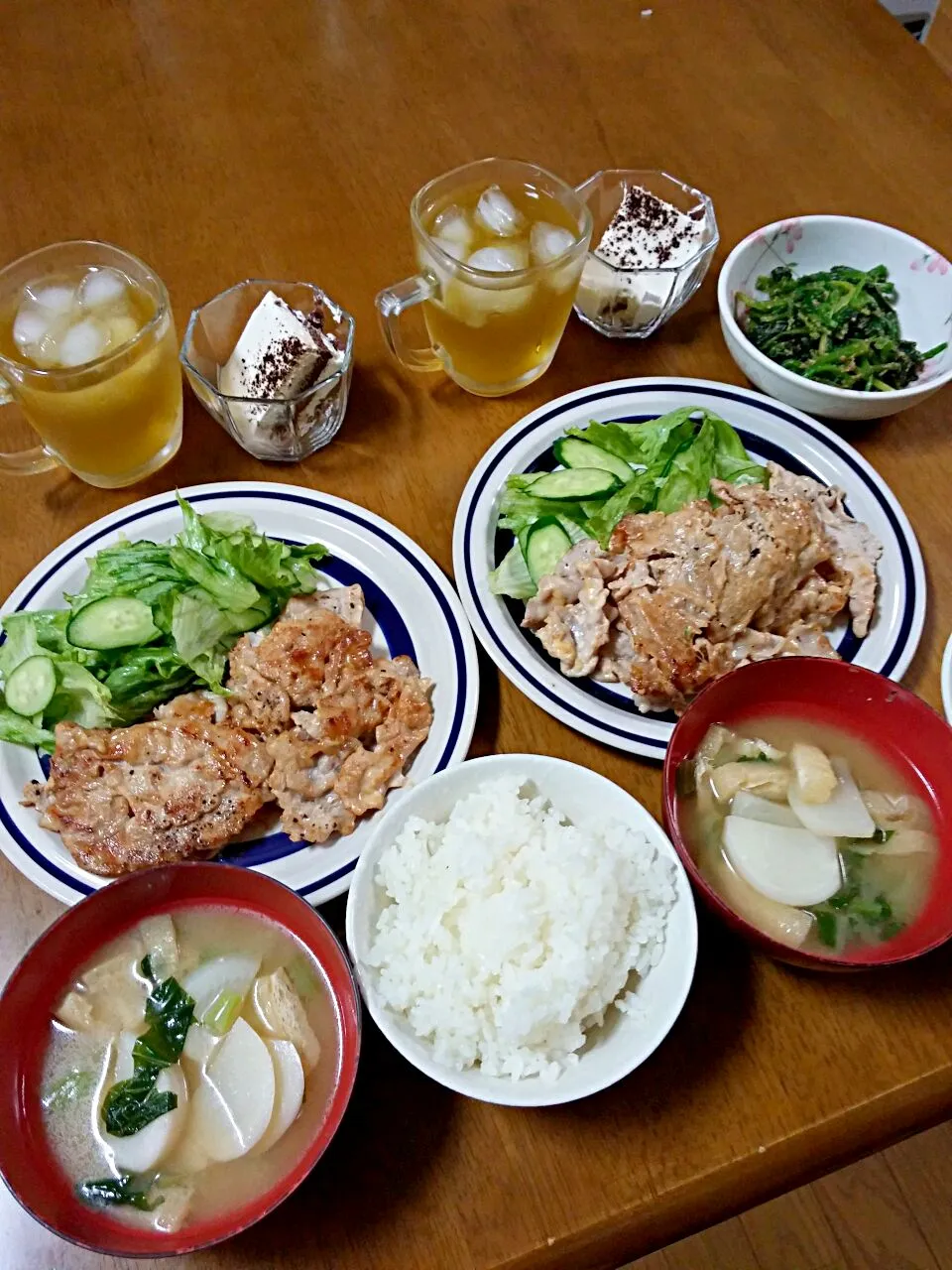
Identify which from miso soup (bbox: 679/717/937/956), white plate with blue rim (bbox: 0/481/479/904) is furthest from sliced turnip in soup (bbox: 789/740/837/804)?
white plate with blue rim (bbox: 0/481/479/904)

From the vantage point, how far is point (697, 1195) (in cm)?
131

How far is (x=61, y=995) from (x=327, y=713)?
23.1 inches

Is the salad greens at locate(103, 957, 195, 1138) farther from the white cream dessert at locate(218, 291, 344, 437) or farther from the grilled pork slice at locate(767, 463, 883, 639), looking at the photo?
the grilled pork slice at locate(767, 463, 883, 639)

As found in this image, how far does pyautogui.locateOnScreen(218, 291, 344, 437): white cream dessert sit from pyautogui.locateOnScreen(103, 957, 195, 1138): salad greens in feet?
3.54

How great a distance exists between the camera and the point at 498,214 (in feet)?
6.57

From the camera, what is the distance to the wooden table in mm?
1310

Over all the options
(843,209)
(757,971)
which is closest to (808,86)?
(843,209)

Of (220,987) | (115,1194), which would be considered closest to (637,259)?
(220,987)

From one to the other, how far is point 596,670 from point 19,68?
250cm

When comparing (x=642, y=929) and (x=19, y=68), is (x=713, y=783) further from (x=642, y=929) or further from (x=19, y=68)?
(x=19, y=68)

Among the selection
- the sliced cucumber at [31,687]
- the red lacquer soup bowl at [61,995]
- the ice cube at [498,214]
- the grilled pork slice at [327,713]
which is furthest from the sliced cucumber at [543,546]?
the sliced cucumber at [31,687]

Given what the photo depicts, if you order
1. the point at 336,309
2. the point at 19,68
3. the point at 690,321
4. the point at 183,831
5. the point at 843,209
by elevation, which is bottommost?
the point at 183,831

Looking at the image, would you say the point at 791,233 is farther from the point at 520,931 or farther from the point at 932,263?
the point at 520,931

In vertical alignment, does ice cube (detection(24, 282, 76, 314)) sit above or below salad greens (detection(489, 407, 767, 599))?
below
